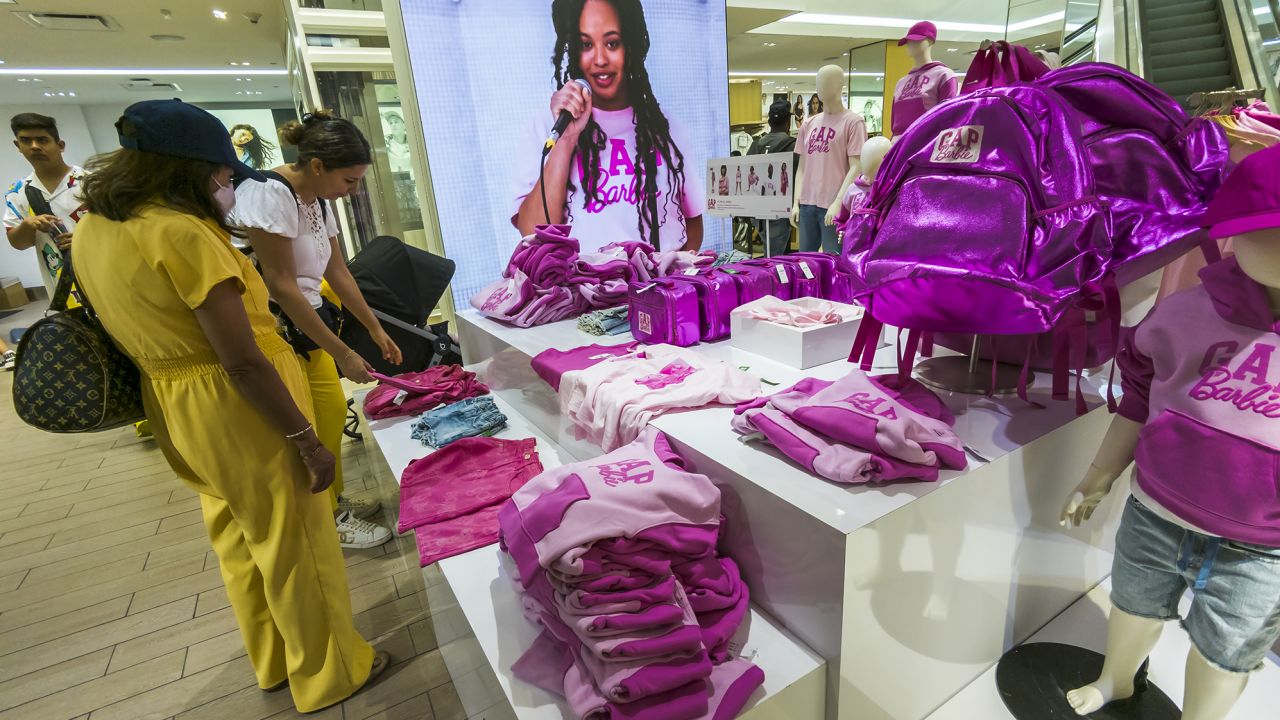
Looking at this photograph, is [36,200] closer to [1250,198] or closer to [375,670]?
[375,670]

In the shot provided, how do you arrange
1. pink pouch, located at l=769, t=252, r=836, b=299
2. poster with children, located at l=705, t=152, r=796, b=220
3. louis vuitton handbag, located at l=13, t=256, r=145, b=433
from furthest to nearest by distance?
poster with children, located at l=705, t=152, r=796, b=220 → pink pouch, located at l=769, t=252, r=836, b=299 → louis vuitton handbag, located at l=13, t=256, r=145, b=433

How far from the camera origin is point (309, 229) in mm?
2033

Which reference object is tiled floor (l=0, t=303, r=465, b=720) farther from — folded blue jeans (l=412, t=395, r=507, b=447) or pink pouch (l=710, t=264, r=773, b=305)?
pink pouch (l=710, t=264, r=773, b=305)

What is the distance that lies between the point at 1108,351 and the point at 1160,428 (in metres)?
0.69

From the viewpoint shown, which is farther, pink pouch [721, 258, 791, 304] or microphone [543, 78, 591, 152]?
microphone [543, 78, 591, 152]

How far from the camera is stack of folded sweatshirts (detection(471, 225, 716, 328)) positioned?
279 cm

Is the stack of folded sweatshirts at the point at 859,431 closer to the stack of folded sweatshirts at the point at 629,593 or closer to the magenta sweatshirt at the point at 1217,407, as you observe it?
the stack of folded sweatshirts at the point at 629,593

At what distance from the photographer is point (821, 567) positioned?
1.15m

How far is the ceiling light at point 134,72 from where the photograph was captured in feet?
27.5

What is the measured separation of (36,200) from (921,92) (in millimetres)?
4846

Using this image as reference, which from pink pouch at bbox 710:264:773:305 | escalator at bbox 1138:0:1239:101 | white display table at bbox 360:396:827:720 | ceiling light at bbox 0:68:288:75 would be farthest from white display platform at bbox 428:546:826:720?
ceiling light at bbox 0:68:288:75

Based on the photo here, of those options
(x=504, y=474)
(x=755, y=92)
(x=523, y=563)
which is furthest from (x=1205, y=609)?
(x=755, y=92)

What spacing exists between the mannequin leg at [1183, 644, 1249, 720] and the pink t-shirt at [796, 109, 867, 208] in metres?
3.25

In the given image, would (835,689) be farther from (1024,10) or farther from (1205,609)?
(1024,10)
